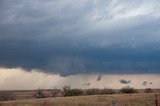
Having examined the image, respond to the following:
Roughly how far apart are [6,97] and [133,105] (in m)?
67.9

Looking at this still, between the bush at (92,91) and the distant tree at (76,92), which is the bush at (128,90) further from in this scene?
the distant tree at (76,92)

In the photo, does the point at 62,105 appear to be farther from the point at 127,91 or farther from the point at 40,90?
the point at 40,90

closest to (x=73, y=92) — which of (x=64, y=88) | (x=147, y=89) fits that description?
(x=64, y=88)

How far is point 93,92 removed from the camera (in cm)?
10981

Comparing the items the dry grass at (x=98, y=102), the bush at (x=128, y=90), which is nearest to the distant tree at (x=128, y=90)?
the bush at (x=128, y=90)

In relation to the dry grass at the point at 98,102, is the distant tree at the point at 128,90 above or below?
above

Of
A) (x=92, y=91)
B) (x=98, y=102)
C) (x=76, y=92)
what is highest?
(x=92, y=91)

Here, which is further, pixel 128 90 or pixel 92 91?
pixel 92 91

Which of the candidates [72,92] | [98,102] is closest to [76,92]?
[72,92]

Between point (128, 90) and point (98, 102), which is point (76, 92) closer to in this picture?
point (128, 90)

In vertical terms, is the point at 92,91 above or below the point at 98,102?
above

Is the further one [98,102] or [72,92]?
[72,92]

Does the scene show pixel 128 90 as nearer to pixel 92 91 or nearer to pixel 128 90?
pixel 128 90

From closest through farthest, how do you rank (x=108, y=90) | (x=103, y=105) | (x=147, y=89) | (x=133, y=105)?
1. (x=133, y=105)
2. (x=103, y=105)
3. (x=108, y=90)
4. (x=147, y=89)
